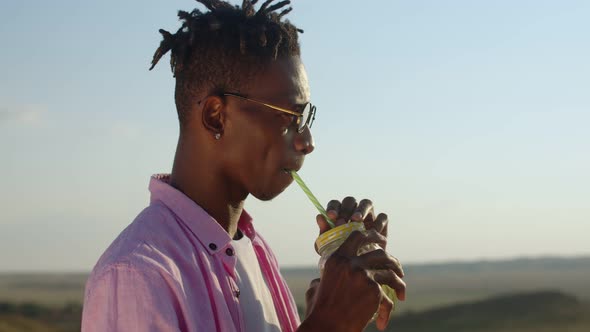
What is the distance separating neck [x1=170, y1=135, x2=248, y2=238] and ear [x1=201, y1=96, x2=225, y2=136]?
0.38 ft

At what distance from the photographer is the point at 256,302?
3639 mm

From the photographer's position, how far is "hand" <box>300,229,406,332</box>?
3.23 meters

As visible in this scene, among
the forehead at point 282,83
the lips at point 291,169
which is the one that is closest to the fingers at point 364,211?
the lips at point 291,169

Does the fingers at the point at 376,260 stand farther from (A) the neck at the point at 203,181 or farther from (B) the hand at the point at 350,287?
(A) the neck at the point at 203,181

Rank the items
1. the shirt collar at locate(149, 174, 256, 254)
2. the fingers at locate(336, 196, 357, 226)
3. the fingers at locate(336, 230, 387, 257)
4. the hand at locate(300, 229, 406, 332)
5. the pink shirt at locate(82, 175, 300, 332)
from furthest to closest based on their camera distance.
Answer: the fingers at locate(336, 196, 357, 226), the shirt collar at locate(149, 174, 256, 254), the fingers at locate(336, 230, 387, 257), the hand at locate(300, 229, 406, 332), the pink shirt at locate(82, 175, 300, 332)

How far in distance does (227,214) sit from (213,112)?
0.45 metres

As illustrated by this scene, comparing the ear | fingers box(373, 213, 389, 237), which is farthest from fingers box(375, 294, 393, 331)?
the ear

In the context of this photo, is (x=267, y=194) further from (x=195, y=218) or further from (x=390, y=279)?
(x=390, y=279)

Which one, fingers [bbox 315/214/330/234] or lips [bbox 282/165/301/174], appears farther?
fingers [bbox 315/214/330/234]

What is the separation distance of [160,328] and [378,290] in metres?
0.88

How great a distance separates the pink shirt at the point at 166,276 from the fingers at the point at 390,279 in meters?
0.57

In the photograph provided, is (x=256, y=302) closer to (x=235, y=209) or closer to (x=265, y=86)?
(x=235, y=209)

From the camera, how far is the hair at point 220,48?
3693 mm

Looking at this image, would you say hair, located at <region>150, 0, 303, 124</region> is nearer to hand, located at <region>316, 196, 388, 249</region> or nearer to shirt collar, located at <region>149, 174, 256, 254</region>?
shirt collar, located at <region>149, 174, 256, 254</region>
